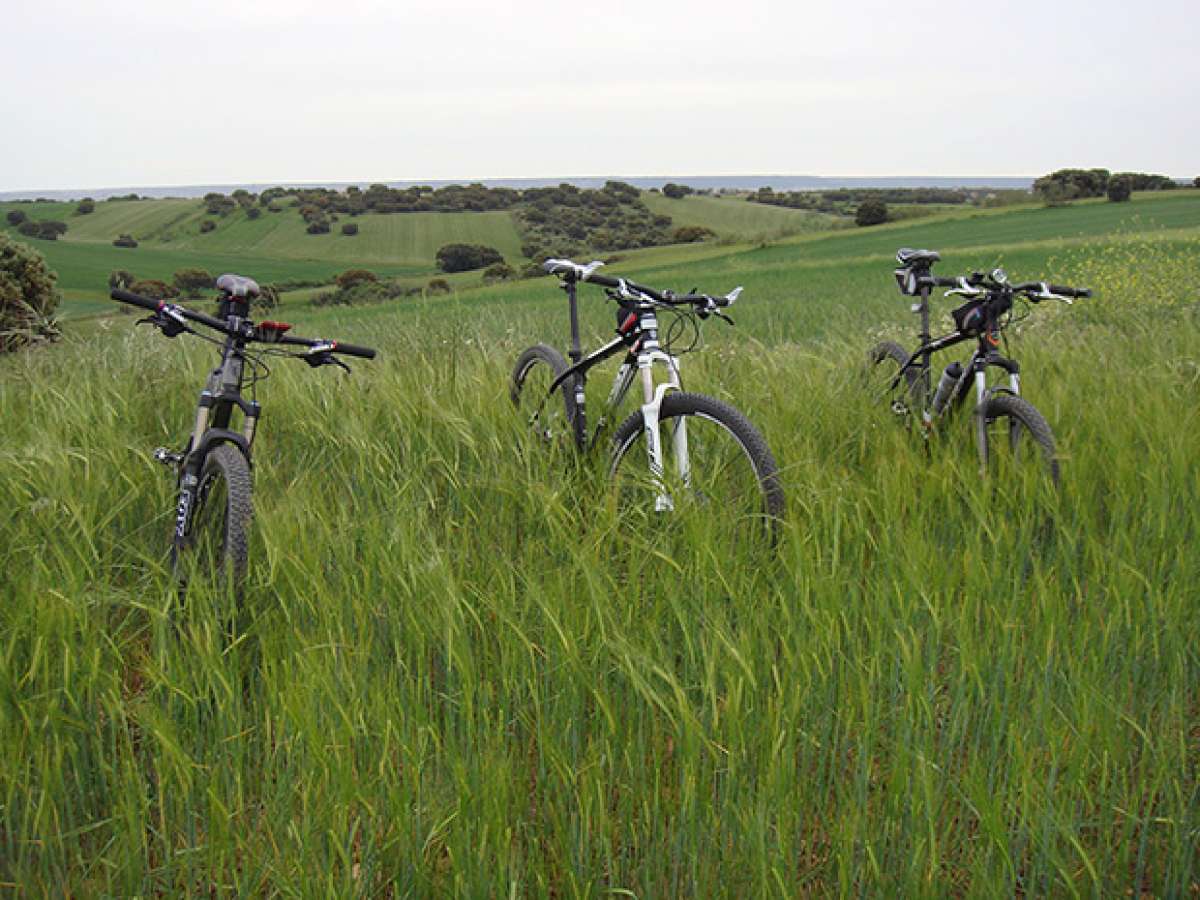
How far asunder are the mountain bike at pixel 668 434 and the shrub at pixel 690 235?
57377 millimetres

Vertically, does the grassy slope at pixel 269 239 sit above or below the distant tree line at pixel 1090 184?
below

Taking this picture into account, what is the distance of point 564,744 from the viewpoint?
2.31 metres

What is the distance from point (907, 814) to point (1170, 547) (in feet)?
6.27

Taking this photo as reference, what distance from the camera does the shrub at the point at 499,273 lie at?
143 ft

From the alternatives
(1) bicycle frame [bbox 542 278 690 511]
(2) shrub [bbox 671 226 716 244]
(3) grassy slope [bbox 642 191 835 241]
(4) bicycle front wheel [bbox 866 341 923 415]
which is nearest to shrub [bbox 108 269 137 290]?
(1) bicycle frame [bbox 542 278 690 511]

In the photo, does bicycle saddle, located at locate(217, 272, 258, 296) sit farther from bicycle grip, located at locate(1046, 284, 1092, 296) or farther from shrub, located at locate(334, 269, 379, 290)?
shrub, located at locate(334, 269, 379, 290)

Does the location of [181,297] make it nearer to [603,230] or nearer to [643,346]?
[643,346]

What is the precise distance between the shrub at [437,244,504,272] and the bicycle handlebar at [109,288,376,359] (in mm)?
46163

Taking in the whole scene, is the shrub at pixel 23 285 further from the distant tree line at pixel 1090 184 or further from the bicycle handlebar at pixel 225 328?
the distant tree line at pixel 1090 184

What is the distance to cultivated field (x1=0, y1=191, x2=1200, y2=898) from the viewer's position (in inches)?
77.6

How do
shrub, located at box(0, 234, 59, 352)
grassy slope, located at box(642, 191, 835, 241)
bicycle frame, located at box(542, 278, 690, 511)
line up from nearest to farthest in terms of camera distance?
bicycle frame, located at box(542, 278, 690, 511) → shrub, located at box(0, 234, 59, 352) → grassy slope, located at box(642, 191, 835, 241)

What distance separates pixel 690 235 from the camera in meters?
60.6

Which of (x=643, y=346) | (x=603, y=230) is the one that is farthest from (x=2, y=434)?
(x=603, y=230)

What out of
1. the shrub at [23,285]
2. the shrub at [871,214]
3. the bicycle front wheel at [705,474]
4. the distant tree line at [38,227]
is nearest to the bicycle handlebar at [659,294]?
the bicycle front wheel at [705,474]
